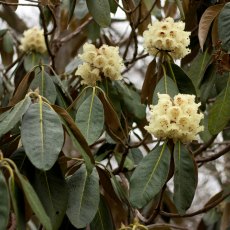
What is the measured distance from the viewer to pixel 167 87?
5.44 ft

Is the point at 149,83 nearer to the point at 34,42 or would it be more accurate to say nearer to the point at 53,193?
the point at 53,193

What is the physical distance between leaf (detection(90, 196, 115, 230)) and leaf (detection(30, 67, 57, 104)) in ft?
1.22

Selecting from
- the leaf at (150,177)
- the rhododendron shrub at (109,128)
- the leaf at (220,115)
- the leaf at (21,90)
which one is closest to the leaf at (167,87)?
the rhododendron shrub at (109,128)

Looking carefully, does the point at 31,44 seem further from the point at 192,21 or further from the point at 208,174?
the point at 208,174

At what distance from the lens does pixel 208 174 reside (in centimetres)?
393

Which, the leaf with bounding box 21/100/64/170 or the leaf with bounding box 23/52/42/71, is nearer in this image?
the leaf with bounding box 21/100/64/170

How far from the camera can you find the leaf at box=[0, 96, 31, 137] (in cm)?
119

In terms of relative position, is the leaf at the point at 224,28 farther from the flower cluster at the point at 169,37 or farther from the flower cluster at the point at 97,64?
the flower cluster at the point at 97,64

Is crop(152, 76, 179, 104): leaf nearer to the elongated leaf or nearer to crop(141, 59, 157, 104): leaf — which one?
crop(141, 59, 157, 104): leaf

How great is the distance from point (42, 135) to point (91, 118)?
0.30 metres

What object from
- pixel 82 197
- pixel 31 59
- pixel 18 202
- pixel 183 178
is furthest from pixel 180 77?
pixel 31 59

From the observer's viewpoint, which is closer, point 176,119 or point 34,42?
point 176,119

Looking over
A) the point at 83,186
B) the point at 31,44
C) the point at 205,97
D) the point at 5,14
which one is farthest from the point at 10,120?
the point at 5,14

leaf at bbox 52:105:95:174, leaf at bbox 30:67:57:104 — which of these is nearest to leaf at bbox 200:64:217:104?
leaf at bbox 30:67:57:104
